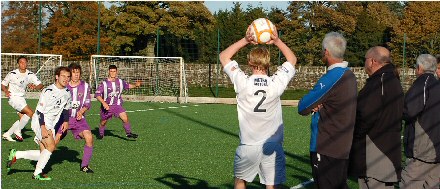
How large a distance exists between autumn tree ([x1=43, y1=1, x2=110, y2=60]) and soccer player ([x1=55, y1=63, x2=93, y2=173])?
35.5m

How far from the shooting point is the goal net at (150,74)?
34.1 m

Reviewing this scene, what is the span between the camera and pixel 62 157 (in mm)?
12555

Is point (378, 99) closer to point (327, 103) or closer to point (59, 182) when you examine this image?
point (327, 103)

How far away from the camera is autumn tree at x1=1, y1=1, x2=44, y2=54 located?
170 feet

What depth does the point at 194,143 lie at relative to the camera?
607 inches

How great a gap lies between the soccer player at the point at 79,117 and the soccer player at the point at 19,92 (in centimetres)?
284

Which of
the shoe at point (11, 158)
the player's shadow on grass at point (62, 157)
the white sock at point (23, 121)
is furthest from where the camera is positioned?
the white sock at point (23, 121)

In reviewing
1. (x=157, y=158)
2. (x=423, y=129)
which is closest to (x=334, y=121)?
(x=423, y=129)

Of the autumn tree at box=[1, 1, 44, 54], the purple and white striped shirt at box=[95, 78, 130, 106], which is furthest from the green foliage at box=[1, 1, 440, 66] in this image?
the purple and white striped shirt at box=[95, 78, 130, 106]

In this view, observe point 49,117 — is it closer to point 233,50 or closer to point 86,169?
point 86,169

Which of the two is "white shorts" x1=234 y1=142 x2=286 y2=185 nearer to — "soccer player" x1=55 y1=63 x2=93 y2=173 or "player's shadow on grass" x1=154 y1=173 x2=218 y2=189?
"player's shadow on grass" x1=154 y1=173 x2=218 y2=189

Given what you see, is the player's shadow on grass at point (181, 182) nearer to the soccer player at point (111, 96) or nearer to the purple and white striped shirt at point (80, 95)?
the purple and white striped shirt at point (80, 95)

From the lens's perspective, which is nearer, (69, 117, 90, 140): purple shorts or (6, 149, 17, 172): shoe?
(6, 149, 17, 172): shoe

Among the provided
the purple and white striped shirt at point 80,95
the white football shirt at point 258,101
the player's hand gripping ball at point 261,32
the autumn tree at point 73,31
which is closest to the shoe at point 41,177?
the purple and white striped shirt at point 80,95
